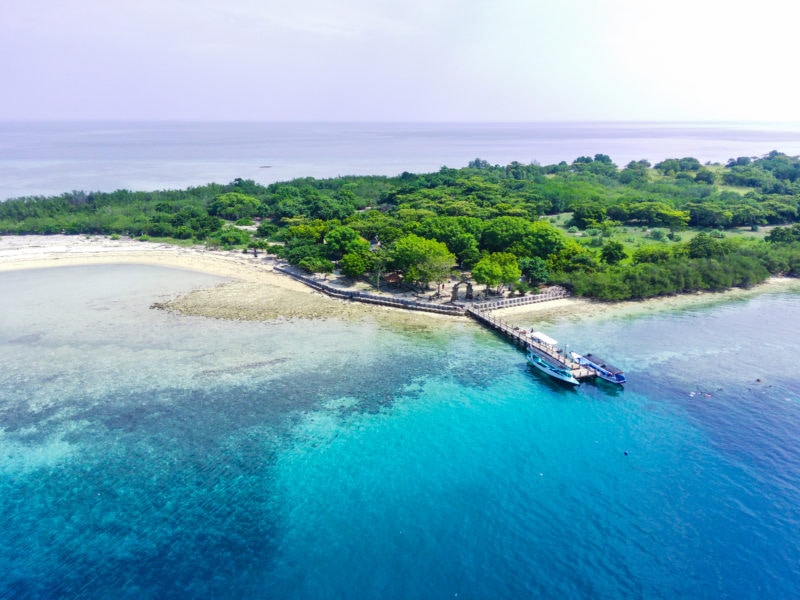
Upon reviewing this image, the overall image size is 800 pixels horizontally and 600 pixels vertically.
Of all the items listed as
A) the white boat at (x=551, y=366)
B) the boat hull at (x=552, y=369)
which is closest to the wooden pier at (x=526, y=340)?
the white boat at (x=551, y=366)

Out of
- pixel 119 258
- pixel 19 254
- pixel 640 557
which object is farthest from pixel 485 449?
pixel 19 254

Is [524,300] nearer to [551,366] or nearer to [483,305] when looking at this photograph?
[483,305]

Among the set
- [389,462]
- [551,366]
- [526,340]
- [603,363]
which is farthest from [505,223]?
[389,462]

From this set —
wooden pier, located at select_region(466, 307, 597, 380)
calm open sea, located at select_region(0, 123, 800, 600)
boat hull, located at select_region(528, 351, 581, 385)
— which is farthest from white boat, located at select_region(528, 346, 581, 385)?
calm open sea, located at select_region(0, 123, 800, 600)

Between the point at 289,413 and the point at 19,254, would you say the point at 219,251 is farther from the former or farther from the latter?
the point at 289,413

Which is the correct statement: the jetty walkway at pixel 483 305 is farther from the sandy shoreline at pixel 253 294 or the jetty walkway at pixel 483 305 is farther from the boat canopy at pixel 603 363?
the boat canopy at pixel 603 363

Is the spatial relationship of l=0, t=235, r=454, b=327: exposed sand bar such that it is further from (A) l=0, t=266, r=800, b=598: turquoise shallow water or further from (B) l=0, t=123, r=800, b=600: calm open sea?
(A) l=0, t=266, r=800, b=598: turquoise shallow water
